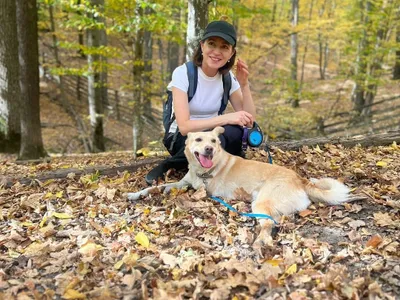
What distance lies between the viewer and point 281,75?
13984 mm

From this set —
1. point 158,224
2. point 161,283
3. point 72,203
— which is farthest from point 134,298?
point 72,203

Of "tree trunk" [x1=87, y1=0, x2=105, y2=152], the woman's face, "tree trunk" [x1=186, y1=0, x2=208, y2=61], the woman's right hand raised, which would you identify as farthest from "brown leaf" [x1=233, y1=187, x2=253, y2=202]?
"tree trunk" [x1=87, y1=0, x2=105, y2=152]

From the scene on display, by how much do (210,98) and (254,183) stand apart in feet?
4.03

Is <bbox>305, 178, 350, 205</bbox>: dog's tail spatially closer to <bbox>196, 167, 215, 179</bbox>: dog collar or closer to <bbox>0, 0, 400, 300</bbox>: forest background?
<bbox>0, 0, 400, 300</bbox>: forest background

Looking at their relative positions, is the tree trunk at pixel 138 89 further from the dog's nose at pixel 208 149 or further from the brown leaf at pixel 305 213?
the brown leaf at pixel 305 213

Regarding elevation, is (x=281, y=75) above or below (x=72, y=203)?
above

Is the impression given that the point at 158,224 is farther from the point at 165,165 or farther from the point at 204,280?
the point at 165,165

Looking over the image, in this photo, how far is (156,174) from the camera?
4.48 m

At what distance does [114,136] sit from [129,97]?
5.20m

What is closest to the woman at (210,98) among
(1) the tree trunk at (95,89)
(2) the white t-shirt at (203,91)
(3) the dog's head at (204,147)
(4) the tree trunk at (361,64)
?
(2) the white t-shirt at (203,91)

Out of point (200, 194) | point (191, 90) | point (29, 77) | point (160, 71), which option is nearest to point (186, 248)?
point (200, 194)

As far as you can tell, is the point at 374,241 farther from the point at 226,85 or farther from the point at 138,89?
the point at 138,89

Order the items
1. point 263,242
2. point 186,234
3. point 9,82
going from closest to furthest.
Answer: point 263,242
point 186,234
point 9,82

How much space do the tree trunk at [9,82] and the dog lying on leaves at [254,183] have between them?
5747 millimetres
